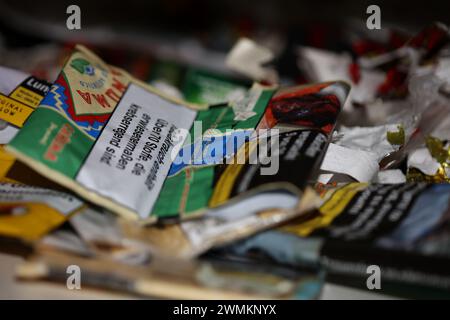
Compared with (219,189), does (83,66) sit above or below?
above

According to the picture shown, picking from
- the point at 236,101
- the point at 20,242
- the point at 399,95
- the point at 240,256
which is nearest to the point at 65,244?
the point at 20,242

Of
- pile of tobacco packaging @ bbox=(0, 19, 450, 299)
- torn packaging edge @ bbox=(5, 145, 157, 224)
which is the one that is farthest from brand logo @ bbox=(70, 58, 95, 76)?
torn packaging edge @ bbox=(5, 145, 157, 224)

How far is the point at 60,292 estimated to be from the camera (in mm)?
566

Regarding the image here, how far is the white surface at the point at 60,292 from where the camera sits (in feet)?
1.86

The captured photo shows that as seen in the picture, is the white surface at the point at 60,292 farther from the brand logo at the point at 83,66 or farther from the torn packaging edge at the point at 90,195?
the brand logo at the point at 83,66

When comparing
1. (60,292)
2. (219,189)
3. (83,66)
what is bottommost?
(60,292)

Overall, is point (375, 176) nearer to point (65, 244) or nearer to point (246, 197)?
point (246, 197)

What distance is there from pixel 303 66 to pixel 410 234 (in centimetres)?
52

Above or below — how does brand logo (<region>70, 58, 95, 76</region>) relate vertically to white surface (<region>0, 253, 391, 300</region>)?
above

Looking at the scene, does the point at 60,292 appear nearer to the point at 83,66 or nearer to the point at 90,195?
the point at 90,195

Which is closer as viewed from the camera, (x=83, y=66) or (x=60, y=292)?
(x=60, y=292)

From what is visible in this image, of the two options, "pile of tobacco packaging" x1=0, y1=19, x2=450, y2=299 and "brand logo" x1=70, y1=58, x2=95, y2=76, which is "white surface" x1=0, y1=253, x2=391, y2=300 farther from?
"brand logo" x1=70, y1=58, x2=95, y2=76

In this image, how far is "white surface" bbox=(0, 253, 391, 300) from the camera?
1.86 feet

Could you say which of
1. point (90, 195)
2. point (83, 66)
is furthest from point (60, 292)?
point (83, 66)
